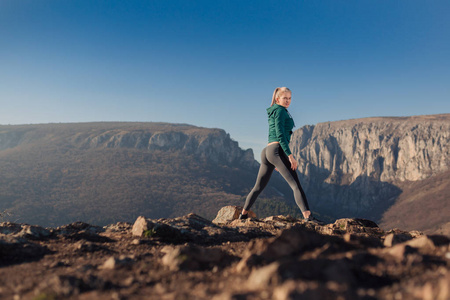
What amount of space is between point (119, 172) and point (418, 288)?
18068 cm

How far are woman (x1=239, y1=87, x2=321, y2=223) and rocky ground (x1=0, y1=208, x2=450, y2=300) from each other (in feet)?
8.45

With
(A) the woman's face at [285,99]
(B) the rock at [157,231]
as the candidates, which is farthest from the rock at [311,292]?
(A) the woman's face at [285,99]

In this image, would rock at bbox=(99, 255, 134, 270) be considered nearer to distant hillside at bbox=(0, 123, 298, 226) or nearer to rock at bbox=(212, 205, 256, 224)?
rock at bbox=(212, 205, 256, 224)

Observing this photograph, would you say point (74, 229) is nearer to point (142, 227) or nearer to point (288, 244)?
point (142, 227)

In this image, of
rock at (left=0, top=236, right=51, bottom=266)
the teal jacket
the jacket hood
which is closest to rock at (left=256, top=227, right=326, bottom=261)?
the teal jacket

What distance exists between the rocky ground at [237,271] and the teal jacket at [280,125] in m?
2.92

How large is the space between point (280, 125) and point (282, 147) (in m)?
0.53

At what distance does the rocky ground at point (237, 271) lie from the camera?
2135 mm

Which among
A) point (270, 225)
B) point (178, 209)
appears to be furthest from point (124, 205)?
point (270, 225)

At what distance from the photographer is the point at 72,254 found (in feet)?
14.2

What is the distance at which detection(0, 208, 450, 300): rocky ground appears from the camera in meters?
2.13

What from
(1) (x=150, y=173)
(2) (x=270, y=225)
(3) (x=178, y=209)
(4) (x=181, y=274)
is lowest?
(3) (x=178, y=209)

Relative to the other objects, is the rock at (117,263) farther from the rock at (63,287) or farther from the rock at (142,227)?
the rock at (142,227)

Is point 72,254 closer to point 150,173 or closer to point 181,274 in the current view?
A: point 181,274
